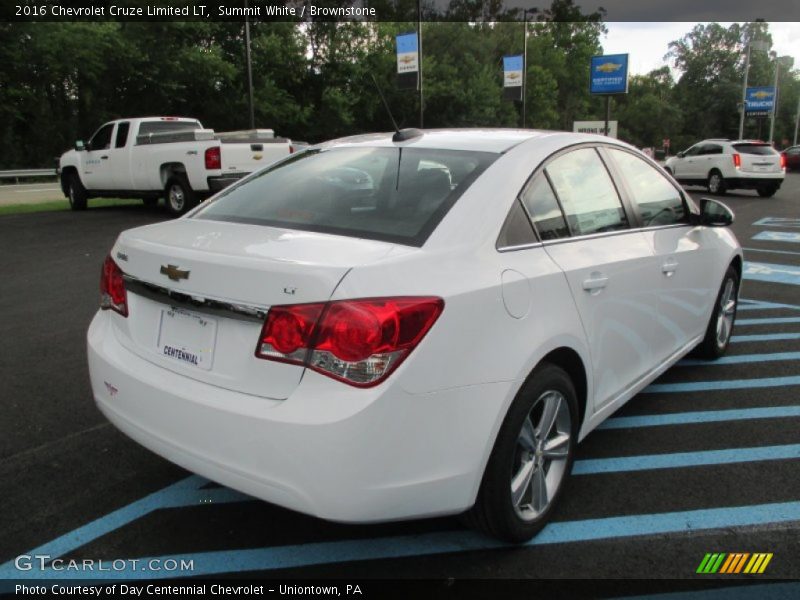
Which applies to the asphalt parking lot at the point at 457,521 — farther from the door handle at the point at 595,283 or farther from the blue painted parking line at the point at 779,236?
the blue painted parking line at the point at 779,236

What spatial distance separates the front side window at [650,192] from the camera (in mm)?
3795

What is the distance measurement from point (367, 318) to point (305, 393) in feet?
1.03

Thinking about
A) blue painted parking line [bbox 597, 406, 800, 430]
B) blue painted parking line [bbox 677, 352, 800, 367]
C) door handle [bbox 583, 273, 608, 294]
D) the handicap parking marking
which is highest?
door handle [bbox 583, 273, 608, 294]

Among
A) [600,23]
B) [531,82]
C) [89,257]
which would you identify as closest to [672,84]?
[600,23]

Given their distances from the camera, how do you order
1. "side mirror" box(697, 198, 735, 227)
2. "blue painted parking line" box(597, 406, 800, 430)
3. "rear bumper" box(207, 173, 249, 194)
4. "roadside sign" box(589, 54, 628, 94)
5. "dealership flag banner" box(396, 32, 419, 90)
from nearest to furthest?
"blue painted parking line" box(597, 406, 800, 430) < "side mirror" box(697, 198, 735, 227) < "rear bumper" box(207, 173, 249, 194) < "dealership flag banner" box(396, 32, 419, 90) < "roadside sign" box(589, 54, 628, 94)

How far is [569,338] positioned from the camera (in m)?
2.79

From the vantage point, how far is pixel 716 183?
71.3 feet

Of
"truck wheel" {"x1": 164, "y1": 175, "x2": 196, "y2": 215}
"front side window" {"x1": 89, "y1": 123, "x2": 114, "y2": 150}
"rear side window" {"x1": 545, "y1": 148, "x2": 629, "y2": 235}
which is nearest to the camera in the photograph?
"rear side window" {"x1": 545, "y1": 148, "x2": 629, "y2": 235}

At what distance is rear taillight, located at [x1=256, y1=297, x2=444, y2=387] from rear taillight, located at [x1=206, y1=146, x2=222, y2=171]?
11.5 meters

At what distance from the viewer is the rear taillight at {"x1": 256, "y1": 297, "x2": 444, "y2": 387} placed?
2166 mm

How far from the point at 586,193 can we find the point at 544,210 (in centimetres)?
47

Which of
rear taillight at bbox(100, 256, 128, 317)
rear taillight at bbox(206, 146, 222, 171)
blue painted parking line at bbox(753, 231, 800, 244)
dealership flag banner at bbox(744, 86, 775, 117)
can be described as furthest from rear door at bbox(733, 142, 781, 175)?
dealership flag banner at bbox(744, 86, 775, 117)

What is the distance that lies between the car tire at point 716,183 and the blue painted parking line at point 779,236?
918cm

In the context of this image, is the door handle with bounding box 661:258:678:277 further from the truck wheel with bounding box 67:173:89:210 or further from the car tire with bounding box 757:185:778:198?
the car tire with bounding box 757:185:778:198
